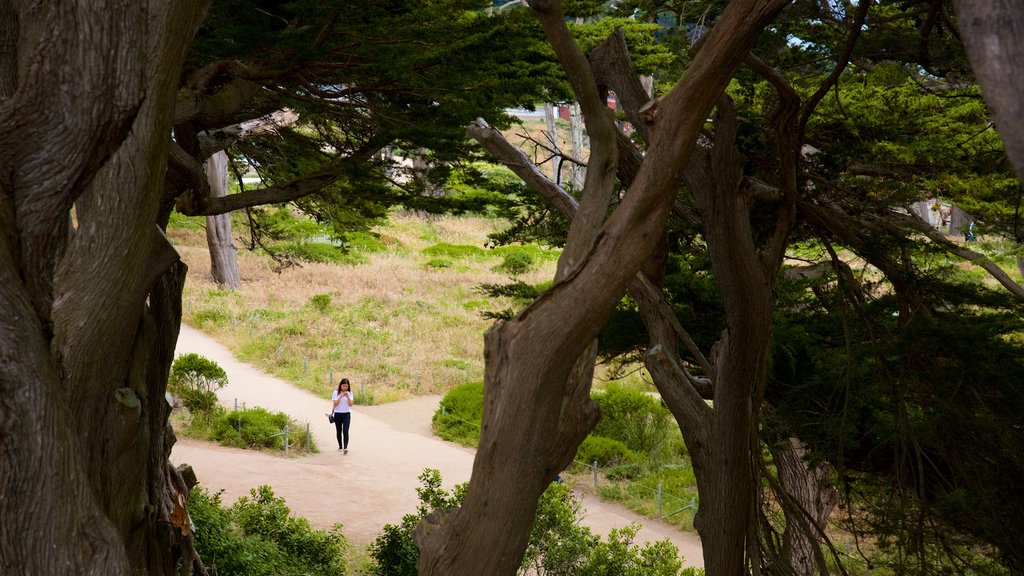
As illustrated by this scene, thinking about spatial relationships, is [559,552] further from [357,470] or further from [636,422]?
[636,422]

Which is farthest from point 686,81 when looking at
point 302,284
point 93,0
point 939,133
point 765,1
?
point 302,284

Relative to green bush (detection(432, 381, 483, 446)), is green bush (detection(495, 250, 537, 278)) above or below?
above

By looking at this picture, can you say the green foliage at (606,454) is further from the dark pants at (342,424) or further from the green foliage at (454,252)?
the green foliage at (454,252)

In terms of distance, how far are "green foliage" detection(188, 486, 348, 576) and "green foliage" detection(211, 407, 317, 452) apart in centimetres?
342

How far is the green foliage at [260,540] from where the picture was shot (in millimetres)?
8633

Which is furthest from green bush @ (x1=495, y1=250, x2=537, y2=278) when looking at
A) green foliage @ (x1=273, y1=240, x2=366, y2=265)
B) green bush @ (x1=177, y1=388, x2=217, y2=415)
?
green bush @ (x1=177, y1=388, x2=217, y2=415)

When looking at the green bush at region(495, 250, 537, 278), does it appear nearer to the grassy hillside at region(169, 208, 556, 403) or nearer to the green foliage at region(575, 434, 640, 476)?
the grassy hillside at region(169, 208, 556, 403)

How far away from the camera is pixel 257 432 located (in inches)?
565

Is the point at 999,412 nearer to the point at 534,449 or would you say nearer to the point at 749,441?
the point at 749,441

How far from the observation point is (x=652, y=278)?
5508 mm

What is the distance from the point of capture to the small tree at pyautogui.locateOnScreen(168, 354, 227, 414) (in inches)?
596

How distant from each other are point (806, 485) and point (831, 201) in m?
5.56

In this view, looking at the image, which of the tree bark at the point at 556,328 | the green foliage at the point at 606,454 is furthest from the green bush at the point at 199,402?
the tree bark at the point at 556,328

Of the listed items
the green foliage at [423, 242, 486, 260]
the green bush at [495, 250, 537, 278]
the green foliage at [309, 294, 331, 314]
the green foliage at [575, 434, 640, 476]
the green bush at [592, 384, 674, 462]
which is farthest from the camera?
the green foliage at [423, 242, 486, 260]
